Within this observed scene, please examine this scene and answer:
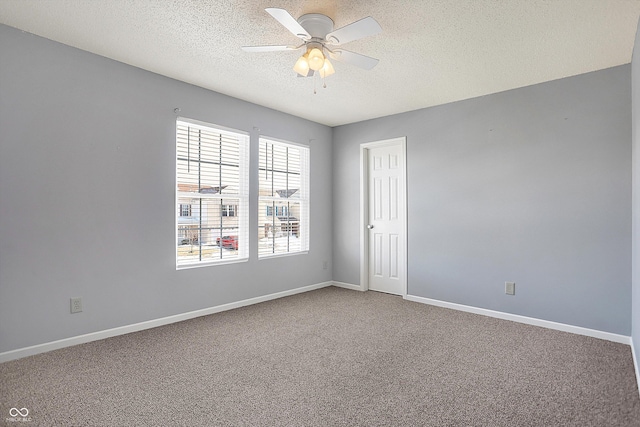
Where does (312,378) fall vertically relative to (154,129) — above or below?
below

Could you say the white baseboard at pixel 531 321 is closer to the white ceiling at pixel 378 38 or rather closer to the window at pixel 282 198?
the window at pixel 282 198

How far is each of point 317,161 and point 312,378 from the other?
11.2ft

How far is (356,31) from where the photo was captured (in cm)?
221

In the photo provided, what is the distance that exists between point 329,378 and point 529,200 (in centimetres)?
278

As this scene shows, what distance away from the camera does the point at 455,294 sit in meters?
4.17

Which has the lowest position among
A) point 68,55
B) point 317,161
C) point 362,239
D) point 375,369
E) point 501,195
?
point 375,369

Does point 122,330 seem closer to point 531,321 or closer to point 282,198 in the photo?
point 282,198

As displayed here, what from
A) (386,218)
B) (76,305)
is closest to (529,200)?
(386,218)

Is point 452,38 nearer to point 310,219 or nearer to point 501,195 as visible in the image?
point 501,195

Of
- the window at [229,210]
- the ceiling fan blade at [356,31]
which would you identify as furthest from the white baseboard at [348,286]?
the ceiling fan blade at [356,31]

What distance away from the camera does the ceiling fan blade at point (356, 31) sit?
2.08m

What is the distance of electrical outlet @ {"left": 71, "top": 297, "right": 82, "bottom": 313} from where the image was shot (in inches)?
114

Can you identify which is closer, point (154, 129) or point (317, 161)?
point (154, 129)

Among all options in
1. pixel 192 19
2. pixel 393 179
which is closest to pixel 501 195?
pixel 393 179
